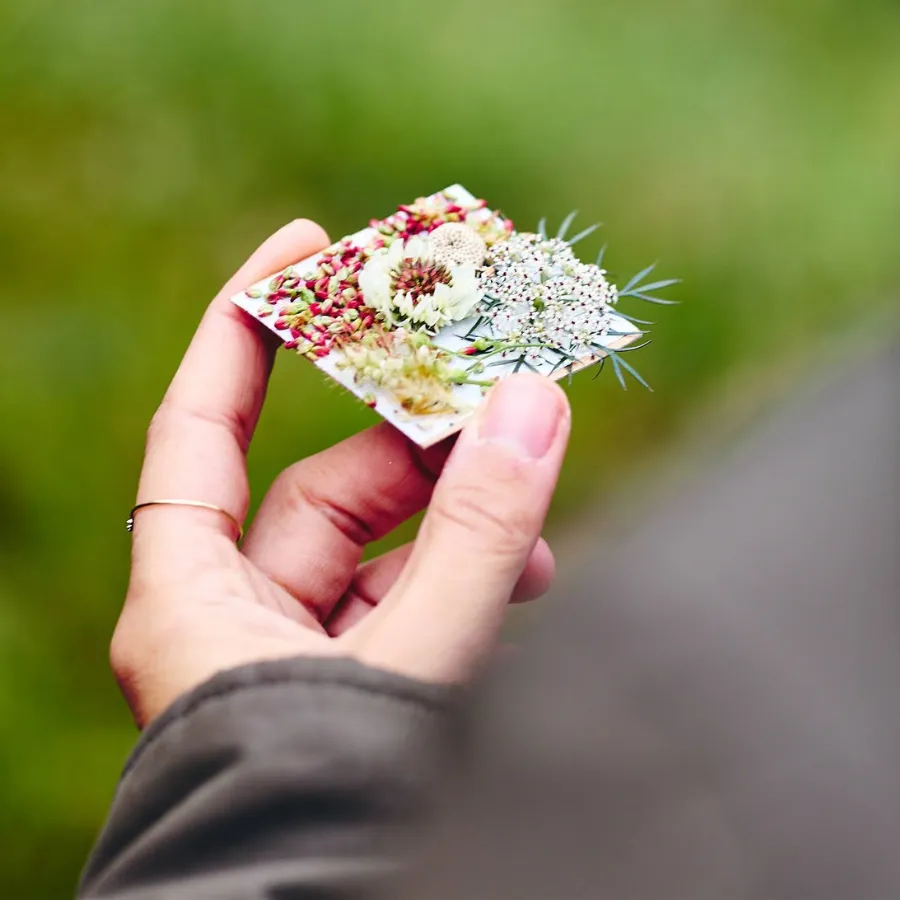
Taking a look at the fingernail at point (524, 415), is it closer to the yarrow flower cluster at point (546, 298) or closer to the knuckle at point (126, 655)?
the yarrow flower cluster at point (546, 298)

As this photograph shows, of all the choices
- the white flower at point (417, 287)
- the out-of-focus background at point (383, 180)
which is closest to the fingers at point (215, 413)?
the white flower at point (417, 287)

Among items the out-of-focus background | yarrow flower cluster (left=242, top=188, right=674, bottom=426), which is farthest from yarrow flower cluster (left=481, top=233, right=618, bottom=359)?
the out-of-focus background

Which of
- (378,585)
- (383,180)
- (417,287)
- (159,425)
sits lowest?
(378,585)

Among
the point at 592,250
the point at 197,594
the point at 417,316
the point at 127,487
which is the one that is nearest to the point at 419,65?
the point at 592,250

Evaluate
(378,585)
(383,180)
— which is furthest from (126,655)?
(383,180)

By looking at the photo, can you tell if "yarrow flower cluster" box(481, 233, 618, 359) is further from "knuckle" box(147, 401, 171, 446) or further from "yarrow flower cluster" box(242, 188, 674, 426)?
"knuckle" box(147, 401, 171, 446)

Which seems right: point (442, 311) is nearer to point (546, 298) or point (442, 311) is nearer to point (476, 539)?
point (546, 298)
